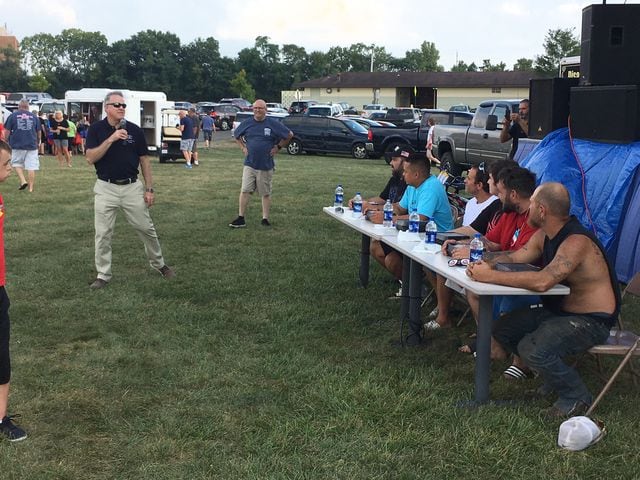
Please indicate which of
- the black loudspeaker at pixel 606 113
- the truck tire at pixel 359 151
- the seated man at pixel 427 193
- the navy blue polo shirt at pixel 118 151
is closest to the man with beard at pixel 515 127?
the black loudspeaker at pixel 606 113

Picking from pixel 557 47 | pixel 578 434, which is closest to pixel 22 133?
pixel 578 434

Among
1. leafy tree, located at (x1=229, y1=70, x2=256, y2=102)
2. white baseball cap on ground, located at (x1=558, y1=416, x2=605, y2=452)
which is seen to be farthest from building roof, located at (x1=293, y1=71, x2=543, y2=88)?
white baseball cap on ground, located at (x1=558, y1=416, x2=605, y2=452)

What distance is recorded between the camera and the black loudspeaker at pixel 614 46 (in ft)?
21.7

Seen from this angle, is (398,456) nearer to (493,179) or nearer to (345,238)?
(493,179)

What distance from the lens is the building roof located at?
66.2 metres

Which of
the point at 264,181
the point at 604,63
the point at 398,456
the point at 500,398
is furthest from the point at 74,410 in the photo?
the point at 264,181

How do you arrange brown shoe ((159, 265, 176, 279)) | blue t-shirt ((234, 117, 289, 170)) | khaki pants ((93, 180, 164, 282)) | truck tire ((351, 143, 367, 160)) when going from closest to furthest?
khaki pants ((93, 180, 164, 282)), brown shoe ((159, 265, 176, 279)), blue t-shirt ((234, 117, 289, 170)), truck tire ((351, 143, 367, 160))

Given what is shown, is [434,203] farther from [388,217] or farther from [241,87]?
[241,87]

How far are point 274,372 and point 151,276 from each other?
304 cm

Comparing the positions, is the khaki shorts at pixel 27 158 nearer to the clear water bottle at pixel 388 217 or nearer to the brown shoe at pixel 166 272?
the brown shoe at pixel 166 272

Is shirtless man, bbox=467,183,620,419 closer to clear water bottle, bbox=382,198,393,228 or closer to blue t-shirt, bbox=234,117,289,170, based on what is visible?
clear water bottle, bbox=382,198,393,228

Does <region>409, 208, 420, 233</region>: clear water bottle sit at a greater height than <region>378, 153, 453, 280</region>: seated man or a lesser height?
lesser

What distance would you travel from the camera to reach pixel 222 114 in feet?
145

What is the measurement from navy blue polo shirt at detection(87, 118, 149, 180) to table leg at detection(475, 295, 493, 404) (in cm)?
404
